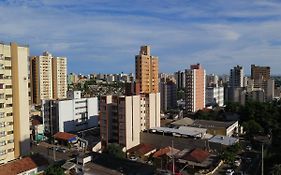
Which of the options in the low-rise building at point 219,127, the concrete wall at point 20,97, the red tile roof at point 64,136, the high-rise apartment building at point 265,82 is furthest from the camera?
the high-rise apartment building at point 265,82

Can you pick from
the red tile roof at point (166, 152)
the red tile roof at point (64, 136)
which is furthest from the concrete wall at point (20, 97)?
the red tile roof at point (166, 152)

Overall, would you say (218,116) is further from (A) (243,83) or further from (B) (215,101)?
(A) (243,83)

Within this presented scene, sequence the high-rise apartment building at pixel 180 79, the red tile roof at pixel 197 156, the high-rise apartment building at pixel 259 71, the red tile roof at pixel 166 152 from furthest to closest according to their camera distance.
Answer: the high-rise apartment building at pixel 259 71 → the high-rise apartment building at pixel 180 79 → the red tile roof at pixel 166 152 → the red tile roof at pixel 197 156

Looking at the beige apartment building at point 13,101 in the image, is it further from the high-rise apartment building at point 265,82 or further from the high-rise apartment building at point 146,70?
the high-rise apartment building at point 265,82

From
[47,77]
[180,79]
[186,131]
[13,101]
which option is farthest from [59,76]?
[180,79]

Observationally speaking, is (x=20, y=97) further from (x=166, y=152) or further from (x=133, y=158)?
(x=166, y=152)

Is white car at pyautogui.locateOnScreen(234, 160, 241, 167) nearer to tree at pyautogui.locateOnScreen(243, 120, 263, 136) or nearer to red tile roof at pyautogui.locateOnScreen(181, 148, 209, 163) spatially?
red tile roof at pyautogui.locateOnScreen(181, 148, 209, 163)

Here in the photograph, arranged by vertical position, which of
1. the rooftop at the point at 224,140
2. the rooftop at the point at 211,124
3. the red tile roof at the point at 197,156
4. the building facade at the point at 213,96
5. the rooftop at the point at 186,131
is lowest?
the red tile roof at the point at 197,156

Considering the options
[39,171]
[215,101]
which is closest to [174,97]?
[215,101]
